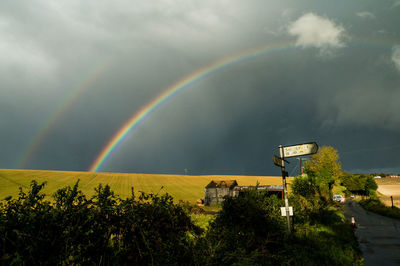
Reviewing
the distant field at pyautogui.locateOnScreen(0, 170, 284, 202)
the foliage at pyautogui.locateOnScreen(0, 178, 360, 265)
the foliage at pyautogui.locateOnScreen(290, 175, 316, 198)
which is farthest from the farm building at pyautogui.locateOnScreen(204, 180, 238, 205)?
the foliage at pyautogui.locateOnScreen(0, 178, 360, 265)

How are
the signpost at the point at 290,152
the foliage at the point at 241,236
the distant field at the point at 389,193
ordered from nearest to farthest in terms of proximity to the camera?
the foliage at the point at 241,236 → the signpost at the point at 290,152 → the distant field at the point at 389,193

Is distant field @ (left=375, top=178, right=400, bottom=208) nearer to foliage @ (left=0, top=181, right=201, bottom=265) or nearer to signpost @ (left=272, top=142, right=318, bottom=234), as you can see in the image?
signpost @ (left=272, top=142, right=318, bottom=234)

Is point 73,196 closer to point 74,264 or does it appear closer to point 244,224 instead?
point 74,264

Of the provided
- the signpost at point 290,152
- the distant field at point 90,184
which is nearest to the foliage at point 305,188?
the signpost at point 290,152

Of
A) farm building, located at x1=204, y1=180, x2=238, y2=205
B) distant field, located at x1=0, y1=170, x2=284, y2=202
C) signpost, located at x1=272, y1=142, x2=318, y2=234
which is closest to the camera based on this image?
signpost, located at x1=272, y1=142, x2=318, y2=234

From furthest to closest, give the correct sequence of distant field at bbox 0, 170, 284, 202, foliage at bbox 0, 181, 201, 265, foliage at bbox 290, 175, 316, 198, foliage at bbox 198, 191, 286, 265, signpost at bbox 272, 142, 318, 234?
distant field at bbox 0, 170, 284, 202
foliage at bbox 290, 175, 316, 198
signpost at bbox 272, 142, 318, 234
foliage at bbox 198, 191, 286, 265
foliage at bbox 0, 181, 201, 265

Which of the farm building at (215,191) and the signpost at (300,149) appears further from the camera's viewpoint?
the farm building at (215,191)

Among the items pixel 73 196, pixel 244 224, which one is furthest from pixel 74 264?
pixel 244 224

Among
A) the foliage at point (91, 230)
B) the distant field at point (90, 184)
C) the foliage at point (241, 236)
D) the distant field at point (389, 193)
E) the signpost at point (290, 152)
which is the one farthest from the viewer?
the distant field at point (90, 184)

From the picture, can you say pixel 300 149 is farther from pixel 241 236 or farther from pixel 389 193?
pixel 389 193

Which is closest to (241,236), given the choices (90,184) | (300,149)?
(300,149)

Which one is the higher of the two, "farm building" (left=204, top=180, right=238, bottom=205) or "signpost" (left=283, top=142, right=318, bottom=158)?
"signpost" (left=283, top=142, right=318, bottom=158)

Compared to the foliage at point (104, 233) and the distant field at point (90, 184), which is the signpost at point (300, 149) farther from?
the distant field at point (90, 184)

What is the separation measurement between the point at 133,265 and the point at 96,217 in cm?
89
